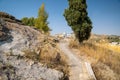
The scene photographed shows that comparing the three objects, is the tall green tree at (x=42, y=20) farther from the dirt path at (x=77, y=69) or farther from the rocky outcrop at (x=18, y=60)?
the rocky outcrop at (x=18, y=60)

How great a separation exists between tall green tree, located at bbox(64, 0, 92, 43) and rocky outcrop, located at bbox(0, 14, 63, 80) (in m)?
6.69

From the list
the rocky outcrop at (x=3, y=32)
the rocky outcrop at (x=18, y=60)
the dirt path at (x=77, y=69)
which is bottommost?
the dirt path at (x=77, y=69)

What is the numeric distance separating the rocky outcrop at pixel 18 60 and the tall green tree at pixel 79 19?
6.69m

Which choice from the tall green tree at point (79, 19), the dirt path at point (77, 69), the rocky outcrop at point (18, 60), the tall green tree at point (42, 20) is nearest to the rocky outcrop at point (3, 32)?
the rocky outcrop at point (18, 60)

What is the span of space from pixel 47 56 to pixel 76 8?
9227 millimetres

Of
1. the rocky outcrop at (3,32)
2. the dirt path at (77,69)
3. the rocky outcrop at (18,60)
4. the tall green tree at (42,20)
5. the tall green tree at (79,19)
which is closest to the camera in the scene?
the rocky outcrop at (18,60)

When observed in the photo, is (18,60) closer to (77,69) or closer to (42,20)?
(77,69)

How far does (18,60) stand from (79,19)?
33.2ft

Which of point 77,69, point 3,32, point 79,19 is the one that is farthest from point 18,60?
point 79,19

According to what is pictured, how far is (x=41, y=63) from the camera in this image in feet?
29.8

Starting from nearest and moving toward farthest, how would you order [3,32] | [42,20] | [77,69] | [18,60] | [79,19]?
[18,60], [3,32], [77,69], [79,19], [42,20]

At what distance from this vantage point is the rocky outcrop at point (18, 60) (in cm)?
770

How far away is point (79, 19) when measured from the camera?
17.9 m

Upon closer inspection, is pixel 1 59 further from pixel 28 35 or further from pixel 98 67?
pixel 98 67
